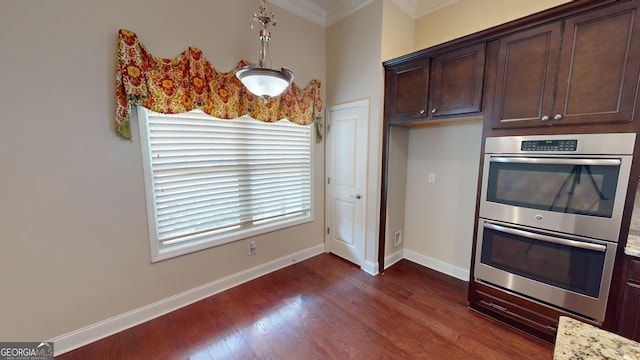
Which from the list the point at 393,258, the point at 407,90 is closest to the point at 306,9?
the point at 407,90

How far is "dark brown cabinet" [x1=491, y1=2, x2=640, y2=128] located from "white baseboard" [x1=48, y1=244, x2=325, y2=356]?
2.76 metres

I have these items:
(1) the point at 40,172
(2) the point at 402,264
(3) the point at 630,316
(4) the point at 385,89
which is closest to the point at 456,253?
(2) the point at 402,264

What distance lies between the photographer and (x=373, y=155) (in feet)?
9.30

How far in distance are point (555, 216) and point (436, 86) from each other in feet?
4.65

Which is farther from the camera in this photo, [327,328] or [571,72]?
[327,328]

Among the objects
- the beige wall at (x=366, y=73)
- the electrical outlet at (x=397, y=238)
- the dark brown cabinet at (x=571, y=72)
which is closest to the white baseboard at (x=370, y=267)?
the beige wall at (x=366, y=73)

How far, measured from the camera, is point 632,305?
157 centimetres

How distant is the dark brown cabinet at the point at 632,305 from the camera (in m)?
1.55

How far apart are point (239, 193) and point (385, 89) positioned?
1958 millimetres

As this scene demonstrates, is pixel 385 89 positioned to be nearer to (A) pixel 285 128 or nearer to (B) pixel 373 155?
(B) pixel 373 155

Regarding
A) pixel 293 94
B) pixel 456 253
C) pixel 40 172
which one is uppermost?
pixel 293 94

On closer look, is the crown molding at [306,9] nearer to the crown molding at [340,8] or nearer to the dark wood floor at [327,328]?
the crown molding at [340,8]

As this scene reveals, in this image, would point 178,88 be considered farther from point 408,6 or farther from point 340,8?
point 408,6

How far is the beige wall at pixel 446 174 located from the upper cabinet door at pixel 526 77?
63 cm
